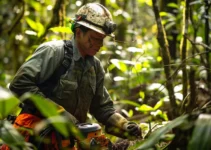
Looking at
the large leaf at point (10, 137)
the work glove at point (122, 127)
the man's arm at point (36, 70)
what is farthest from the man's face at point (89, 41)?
the large leaf at point (10, 137)

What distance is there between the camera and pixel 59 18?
232 inches

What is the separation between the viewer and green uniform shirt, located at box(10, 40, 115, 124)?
3.50 meters

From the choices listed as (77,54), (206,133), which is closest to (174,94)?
(77,54)

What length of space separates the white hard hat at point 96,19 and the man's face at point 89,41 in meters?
0.05

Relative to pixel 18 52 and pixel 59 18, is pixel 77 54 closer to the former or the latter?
pixel 59 18

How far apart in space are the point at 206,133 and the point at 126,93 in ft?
15.5

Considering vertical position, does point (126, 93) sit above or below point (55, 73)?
below

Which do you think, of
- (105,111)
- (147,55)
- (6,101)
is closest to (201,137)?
(6,101)

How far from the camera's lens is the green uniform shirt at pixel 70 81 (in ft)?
11.5

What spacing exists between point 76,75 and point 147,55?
2.64m

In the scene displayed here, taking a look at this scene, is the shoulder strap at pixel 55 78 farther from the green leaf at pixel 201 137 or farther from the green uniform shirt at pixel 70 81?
the green leaf at pixel 201 137

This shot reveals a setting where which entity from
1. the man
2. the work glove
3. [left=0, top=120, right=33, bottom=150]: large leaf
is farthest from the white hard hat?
[left=0, top=120, right=33, bottom=150]: large leaf

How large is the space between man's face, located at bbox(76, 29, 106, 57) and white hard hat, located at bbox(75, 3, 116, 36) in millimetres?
55

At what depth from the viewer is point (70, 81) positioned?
3699 mm
